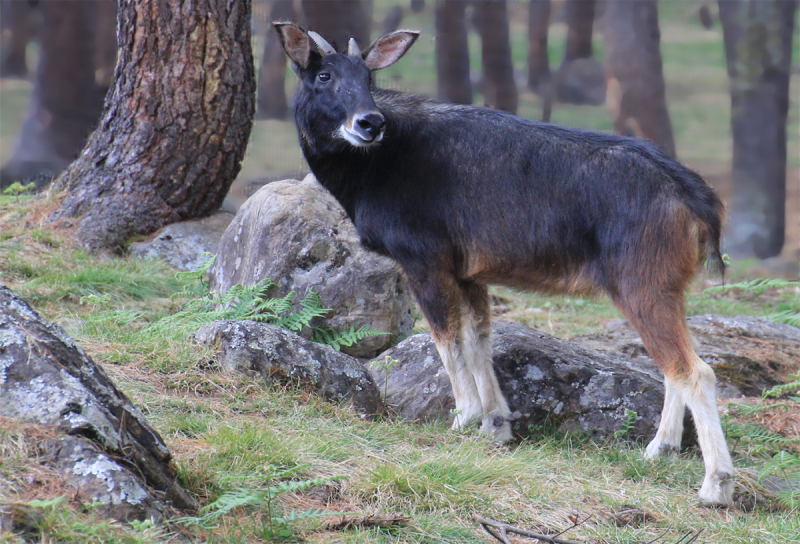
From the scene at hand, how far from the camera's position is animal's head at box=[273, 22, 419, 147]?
4910mm

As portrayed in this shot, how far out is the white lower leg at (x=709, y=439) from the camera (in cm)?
409

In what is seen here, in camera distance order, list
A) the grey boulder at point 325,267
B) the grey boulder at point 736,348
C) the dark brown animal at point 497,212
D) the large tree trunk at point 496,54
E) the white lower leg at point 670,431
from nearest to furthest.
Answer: the dark brown animal at point 497,212
the white lower leg at point 670,431
the grey boulder at point 325,267
the grey boulder at point 736,348
the large tree trunk at point 496,54

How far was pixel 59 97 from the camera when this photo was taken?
35.1 feet


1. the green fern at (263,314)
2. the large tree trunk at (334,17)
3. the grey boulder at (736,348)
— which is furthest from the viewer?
the large tree trunk at (334,17)

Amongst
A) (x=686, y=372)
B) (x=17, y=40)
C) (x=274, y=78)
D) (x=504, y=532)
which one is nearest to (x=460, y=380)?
(x=686, y=372)

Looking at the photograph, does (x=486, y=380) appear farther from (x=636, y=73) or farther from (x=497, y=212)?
(x=636, y=73)

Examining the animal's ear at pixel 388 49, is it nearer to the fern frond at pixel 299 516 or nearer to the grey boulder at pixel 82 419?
the grey boulder at pixel 82 419

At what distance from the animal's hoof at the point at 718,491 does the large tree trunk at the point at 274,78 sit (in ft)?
27.8

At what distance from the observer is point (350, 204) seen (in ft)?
18.0

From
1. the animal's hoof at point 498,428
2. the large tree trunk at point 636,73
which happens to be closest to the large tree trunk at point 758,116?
the large tree trunk at point 636,73

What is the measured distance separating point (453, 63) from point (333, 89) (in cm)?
640

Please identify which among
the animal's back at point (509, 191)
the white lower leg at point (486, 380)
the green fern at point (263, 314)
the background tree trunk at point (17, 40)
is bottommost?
the white lower leg at point (486, 380)

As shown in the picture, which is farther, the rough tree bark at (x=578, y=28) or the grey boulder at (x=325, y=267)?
the rough tree bark at (x=578, y=28)

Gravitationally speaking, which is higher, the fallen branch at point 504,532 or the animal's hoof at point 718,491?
the fallen branch at point 504,532
